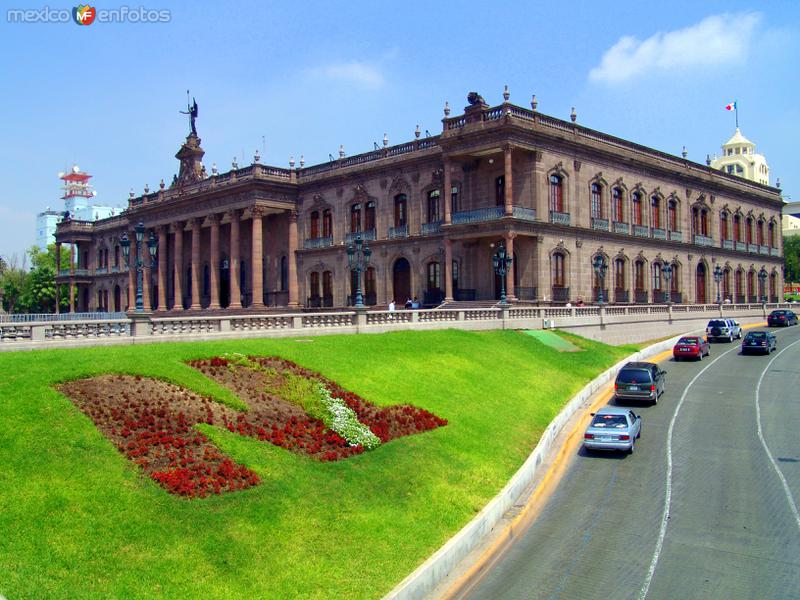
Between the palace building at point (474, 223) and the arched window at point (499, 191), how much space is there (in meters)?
0.10

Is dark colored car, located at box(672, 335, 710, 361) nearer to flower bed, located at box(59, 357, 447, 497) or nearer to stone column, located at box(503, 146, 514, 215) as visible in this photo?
stone column, located at box(503, 146, 514, 215)

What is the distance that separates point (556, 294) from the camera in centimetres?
4778

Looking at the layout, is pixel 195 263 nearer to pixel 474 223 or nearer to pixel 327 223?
pixel 327 223

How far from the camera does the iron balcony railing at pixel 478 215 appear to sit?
45.4 m

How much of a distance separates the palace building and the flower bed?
25.2 metres

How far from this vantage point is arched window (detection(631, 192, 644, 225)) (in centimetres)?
5566

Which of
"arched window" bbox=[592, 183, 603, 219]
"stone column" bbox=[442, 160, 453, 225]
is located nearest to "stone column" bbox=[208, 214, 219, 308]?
"stone column" bbox=[442, 160, 453, 225]

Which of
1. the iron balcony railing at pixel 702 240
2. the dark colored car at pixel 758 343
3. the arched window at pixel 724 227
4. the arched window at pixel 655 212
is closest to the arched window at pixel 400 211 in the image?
the arched window at pixel 655 212

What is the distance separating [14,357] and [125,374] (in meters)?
3.38

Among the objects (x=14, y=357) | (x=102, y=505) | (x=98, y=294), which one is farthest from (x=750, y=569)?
(x=98, y=294)

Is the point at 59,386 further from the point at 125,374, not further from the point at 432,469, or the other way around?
the point at 432,469

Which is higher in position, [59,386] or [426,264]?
[426,264]

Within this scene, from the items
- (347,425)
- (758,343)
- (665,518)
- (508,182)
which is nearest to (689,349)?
(758,343)

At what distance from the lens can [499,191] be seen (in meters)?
47.5
